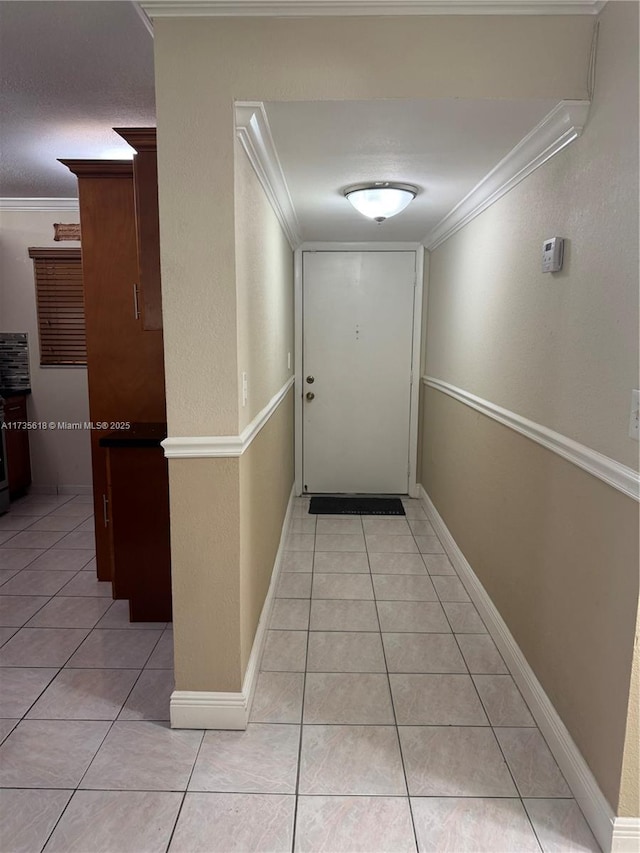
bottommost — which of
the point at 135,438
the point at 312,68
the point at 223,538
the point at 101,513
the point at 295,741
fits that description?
the point at 295,741

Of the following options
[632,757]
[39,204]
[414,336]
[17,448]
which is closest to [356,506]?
[414,336]

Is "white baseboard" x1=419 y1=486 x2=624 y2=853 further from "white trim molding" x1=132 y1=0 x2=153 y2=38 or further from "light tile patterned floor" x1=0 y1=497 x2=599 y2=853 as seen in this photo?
"white trim molding" x1=132 y1=0 x2=153 y2=38

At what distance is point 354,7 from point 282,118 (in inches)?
13.8

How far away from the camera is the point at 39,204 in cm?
418

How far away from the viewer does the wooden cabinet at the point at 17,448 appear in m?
4.18

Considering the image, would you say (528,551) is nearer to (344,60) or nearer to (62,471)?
(344,60)

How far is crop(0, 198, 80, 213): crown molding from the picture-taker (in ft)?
13.6

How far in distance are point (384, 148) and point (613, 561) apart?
1.56m

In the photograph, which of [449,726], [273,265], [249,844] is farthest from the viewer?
[273,265]

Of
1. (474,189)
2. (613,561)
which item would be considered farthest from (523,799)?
(474,189)

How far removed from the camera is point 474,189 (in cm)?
250

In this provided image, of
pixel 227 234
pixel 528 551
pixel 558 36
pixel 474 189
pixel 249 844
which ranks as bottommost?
pixel 249 844

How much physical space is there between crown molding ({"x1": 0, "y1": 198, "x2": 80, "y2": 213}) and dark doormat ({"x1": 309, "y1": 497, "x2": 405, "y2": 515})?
2.91 metres

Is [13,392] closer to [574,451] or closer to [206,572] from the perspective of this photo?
[206,572]
